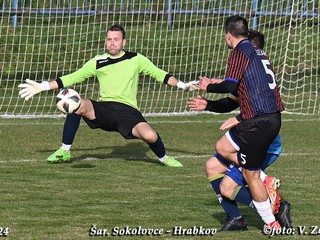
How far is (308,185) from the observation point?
1088 cm

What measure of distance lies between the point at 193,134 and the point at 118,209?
6.09 meters

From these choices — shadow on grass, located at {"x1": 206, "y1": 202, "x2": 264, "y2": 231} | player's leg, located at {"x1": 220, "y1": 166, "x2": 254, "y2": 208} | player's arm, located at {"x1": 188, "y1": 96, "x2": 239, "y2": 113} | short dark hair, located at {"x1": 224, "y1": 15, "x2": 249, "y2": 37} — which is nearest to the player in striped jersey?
short dark hair, located at {"x1": 224, "y1": 15, "x2": 249, "y2": 37}

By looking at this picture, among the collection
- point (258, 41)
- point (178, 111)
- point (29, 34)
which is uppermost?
point (258, 41)

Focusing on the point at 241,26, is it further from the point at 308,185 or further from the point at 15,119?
the point at 15,119

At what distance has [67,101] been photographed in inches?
440

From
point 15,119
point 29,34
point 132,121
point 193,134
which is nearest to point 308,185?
point 132,121

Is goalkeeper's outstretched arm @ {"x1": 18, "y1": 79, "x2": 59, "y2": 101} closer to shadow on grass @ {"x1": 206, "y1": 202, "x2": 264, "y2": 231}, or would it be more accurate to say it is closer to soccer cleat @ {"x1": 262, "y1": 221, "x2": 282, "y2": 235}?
shadow on grass @ {"x1": 206, "y1": 202, "x2": 264, "y2": 231}

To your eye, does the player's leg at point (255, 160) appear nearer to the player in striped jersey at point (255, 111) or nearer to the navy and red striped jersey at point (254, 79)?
the player in striped jersey at point (255, 111)

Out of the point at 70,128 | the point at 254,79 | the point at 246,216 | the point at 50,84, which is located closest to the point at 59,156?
the point at 70,128

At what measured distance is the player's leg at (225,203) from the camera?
8.39m

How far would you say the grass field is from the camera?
863 cm

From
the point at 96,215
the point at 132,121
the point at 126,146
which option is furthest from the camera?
the point at 126,146

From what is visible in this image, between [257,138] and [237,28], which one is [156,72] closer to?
[237,28]

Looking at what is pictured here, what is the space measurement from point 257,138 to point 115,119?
3950 millimetres
